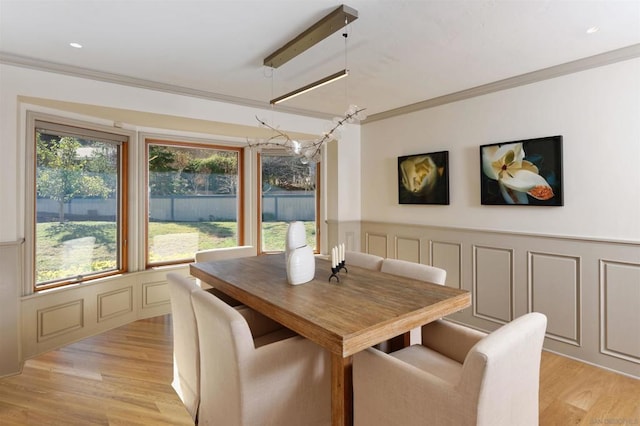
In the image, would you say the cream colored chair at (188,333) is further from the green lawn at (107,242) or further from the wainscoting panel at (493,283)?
the wainscoting panel at (493,283)

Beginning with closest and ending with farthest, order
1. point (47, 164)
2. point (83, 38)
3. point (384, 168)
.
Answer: point (83, 38) < point (47, 164) < point (384, 168)

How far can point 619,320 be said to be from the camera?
2564mm

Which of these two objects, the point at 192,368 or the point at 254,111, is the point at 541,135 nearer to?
the point at 254,111

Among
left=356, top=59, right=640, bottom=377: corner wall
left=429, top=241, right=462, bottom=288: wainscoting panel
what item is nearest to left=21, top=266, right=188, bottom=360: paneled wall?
left=429, top=241, right=462, bottom=288: wainscoting panel

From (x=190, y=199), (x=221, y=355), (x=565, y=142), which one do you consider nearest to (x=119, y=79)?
(x=190, y=199)

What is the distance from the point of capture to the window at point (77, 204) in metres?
3.15

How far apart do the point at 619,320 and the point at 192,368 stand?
3.18 metres

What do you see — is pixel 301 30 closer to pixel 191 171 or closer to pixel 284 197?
pixel 191 171

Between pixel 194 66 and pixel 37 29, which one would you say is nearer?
pixel 37 29

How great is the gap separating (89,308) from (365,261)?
9.47 ft

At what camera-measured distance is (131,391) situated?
7.85ft

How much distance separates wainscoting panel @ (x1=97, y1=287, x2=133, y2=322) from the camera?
11.5 feet

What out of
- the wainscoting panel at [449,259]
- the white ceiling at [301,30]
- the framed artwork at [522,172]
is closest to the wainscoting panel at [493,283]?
the wainscoting panel at [449,259]

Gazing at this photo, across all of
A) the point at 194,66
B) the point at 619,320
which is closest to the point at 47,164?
the point at 194,66
